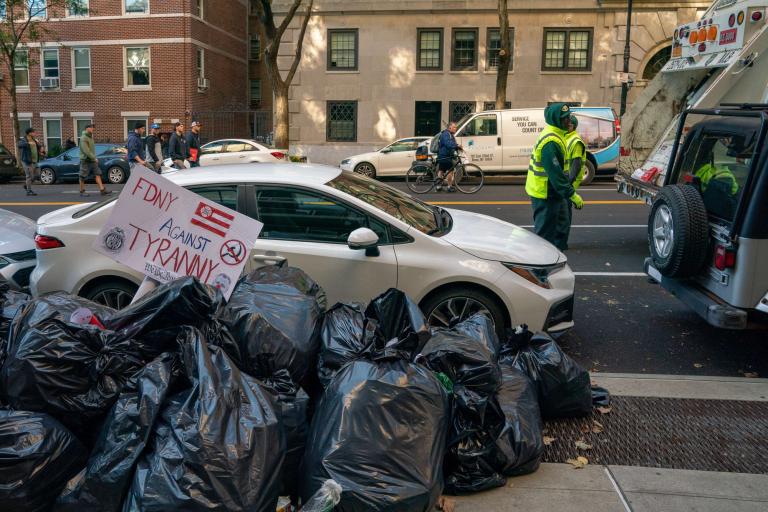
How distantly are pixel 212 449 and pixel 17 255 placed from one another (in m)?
5.01

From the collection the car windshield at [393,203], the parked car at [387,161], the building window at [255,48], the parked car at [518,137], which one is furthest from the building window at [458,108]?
the car windshield at [393,203]

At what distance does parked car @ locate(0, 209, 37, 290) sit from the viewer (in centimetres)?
684

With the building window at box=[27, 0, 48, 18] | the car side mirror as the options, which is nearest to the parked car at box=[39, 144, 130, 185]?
the building window at box=[27, 0, 48, 18]

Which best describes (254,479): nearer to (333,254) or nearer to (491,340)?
(491,340)

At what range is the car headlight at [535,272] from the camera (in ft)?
18.1

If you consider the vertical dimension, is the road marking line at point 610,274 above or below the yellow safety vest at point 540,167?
below

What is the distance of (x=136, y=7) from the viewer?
107 ft

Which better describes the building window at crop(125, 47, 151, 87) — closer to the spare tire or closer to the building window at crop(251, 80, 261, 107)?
the building window at crop(251, 80, 261, 107)

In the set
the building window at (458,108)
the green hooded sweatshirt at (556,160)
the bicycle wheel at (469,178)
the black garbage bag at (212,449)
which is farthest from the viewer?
the building window at (458,108)

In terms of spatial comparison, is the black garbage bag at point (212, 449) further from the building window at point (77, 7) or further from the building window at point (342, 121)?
the building window at point (77, 7)

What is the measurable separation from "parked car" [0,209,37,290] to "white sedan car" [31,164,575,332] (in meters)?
1.03

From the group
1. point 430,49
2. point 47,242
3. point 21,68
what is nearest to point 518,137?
point 430,49

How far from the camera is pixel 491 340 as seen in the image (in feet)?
14.5

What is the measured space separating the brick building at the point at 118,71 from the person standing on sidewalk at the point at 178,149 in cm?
1519
